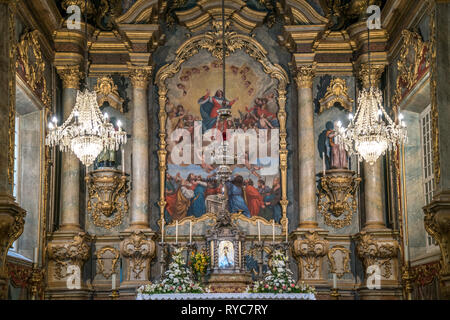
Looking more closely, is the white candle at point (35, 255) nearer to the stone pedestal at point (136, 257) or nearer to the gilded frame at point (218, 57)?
the stone pedestal at point (136, 257)

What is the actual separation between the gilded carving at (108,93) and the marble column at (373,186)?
4839 millimetres

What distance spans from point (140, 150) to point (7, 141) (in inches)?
159

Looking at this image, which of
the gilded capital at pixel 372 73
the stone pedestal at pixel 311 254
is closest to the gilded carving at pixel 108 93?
the stone pedestal at pixel 311 254

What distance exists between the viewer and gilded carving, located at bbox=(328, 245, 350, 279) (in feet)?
48.0

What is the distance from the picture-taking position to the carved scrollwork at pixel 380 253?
14.0m

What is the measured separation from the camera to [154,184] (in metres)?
15.1

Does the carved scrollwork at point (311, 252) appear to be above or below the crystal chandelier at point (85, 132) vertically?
below

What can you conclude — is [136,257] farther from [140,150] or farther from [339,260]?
[339,260]

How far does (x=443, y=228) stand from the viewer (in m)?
10.7

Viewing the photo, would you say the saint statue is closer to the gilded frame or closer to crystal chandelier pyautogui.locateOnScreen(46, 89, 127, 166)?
the gilded frame

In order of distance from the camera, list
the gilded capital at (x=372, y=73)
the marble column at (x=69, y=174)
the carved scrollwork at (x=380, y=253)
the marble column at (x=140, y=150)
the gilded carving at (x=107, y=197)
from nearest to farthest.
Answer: the carved scrollwork at (x=380, y=253)
the marble column at (x=69, y=174)
the marble column at (x=140, y=150)
the gilded carving at (x=107, y=197)
the gilded capital at (x=372, y=73)

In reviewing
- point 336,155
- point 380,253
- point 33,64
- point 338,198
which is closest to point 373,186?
point 338,198

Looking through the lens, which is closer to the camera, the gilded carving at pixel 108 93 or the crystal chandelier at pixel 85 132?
the crystal chandelier at pixel 85 132

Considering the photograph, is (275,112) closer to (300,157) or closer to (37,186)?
(300,157)
